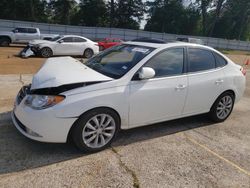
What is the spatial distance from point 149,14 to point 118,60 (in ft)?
175

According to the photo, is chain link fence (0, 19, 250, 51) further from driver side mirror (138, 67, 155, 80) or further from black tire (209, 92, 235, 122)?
driver side mirror (138, 67, 155, 80)

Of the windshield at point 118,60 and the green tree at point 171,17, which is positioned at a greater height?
the green tree at point 171,17

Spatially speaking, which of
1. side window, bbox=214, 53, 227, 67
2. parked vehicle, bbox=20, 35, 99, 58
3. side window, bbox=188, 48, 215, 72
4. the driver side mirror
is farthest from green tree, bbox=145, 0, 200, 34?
the driver side mirror

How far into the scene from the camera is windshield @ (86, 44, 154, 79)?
4207mm

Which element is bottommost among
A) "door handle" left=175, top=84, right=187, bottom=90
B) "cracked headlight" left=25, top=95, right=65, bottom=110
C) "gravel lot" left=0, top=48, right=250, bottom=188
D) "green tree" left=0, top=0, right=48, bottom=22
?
"gravel lot" left=0, top=48, right=250, bottom=188

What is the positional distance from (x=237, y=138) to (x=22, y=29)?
65.6ft

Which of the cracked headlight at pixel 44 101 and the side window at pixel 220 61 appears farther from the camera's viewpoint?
the side window at pixel 220 61

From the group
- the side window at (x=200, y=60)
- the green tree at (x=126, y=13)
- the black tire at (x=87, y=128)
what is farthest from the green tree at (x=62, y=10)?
the black tire at (x=87, y=128)

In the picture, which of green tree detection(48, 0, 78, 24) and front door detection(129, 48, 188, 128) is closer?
front door detection(129, 48, 188, 128)

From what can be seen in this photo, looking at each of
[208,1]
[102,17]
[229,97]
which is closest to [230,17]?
[208,1]

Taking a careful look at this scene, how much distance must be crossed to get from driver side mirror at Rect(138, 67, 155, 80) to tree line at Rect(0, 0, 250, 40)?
44097 millimetres

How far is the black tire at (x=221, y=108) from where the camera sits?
5.29 m

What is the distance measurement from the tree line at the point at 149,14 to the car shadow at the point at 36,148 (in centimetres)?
4368

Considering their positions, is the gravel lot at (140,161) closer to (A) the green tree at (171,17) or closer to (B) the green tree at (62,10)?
(B) the green tree at (62,10)
